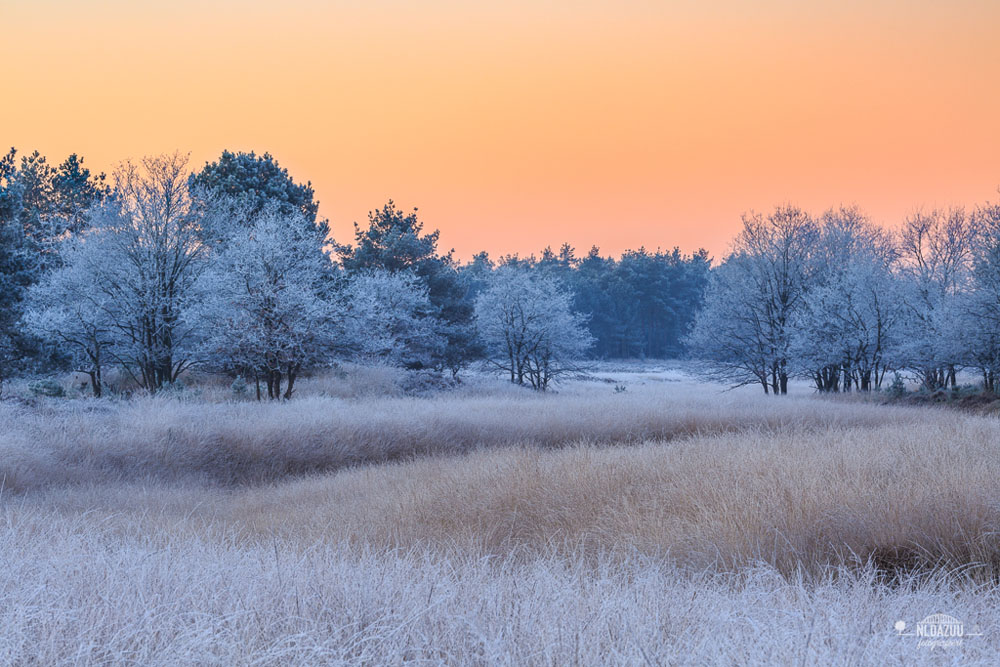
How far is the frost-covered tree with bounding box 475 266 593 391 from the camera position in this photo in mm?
33906

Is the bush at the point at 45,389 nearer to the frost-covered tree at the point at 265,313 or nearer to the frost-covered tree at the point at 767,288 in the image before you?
the frost-covered tree at the point at 265,313

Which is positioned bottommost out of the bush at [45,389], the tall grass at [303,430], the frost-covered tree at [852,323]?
the tall grass at [303,430]

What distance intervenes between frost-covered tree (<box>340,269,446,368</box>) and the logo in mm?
24942

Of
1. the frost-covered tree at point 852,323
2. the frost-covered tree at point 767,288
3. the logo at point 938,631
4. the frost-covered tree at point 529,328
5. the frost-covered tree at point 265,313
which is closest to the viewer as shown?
the logo at point 938,631

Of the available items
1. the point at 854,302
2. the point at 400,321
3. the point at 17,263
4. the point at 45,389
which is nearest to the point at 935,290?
the point at 854,302

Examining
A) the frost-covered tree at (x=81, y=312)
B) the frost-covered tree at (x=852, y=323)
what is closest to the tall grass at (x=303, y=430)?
the frost-covered tree at (x=81, y=312)

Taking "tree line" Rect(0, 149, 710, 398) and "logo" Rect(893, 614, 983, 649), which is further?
"tree line" Rect(0, 149, 710, 398)

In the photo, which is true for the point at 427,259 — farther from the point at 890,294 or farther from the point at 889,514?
the point at 889,514

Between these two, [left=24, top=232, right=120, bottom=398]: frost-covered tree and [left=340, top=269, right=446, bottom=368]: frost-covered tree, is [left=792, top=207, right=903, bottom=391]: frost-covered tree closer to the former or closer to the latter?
[left=340, top=269, right=446, bottom=368]: frost-covered tree

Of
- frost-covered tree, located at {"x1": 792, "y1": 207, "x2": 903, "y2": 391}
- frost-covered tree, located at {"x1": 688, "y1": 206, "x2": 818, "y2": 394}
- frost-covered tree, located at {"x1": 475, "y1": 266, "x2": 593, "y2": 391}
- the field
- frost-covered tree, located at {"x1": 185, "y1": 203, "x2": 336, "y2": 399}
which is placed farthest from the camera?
frost-covered tree, located at {"x1": 475, "y1": 266, "x2": 593, "y2": 391}

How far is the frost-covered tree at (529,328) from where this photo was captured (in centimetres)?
3391

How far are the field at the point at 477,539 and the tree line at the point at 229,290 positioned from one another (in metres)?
5.65

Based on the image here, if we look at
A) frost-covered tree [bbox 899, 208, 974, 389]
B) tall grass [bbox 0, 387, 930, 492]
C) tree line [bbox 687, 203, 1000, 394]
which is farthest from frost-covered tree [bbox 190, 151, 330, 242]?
frost-covered tree [bbox 899, 208, 974, 389]

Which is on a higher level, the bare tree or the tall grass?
the bare tree
